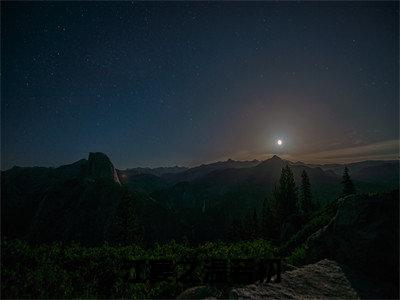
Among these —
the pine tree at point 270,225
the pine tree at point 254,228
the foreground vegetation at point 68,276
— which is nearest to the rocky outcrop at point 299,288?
the foreground vegetation at point 68,276

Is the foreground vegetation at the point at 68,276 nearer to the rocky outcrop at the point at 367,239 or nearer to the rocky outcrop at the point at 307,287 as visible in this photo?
the rocky outcrop at the point at 307,287

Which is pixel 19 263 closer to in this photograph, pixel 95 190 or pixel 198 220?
pixel 95 190

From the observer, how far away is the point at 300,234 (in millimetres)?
22625

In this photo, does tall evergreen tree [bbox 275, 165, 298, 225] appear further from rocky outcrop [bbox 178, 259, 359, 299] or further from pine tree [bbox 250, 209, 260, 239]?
rocky outcrop [bbox 178, 259, 359, 299]

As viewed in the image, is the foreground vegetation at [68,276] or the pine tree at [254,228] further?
the pine tree at [254,228]

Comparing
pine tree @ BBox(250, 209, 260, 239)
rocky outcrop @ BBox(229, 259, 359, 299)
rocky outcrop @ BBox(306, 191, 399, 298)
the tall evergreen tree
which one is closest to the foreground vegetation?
rocky outcrop @ BBox(229, 259, 359, 299)

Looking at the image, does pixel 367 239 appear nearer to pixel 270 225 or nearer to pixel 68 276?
pixel 68 276

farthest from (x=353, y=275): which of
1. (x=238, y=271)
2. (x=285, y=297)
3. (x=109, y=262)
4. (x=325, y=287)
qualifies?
(x=109, y=262)

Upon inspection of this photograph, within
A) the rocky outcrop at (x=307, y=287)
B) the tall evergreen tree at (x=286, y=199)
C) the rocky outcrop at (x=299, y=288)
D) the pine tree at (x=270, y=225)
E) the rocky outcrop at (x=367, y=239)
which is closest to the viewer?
the rocky outcrop at (x=299, y=288)

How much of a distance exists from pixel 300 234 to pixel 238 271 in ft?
46.6

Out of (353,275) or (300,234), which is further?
(300,234)

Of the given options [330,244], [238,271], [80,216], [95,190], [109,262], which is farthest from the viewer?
[95,190]

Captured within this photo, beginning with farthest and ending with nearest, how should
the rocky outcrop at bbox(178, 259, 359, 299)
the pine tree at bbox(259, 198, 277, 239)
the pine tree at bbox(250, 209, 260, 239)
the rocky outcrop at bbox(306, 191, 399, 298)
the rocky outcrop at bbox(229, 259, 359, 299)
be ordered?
1. the pine tree at bbox(250, 209, 260, 239)
2. the pine tree at bbox(259, 198, 277, 239)
3. the rocky outcrop at bbox(306, 191, 399, 298)
4. the rocky outcrop at bbox(229, 259, 359, 299)
5. the rocky outcrop at bbox(178, 259, 359, 299)

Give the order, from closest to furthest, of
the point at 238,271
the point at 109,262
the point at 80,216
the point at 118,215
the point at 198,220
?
the point at 238,271 < the point at 109,262 < the point at 118,215 < the point at 80,216 < the point at 198,220
